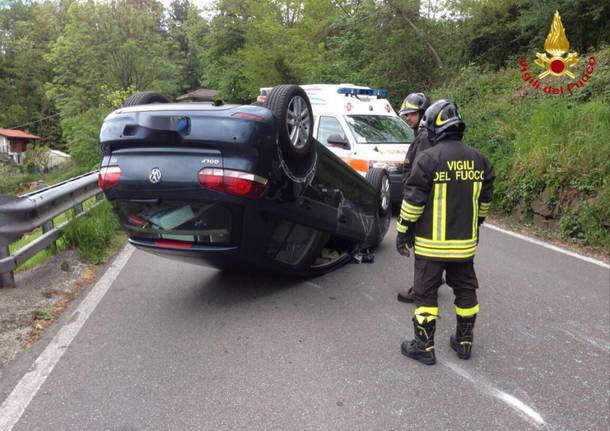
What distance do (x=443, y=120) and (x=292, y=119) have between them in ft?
4.28

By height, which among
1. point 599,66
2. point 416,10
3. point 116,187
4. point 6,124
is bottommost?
point 6,124

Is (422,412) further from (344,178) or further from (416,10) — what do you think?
(416,10)

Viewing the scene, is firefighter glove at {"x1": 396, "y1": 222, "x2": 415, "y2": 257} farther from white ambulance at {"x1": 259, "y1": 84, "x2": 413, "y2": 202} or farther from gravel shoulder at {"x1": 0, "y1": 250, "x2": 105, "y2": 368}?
white ambulance at {"x1": 259, "y1": 84, "x2": 413, "y2": 202}

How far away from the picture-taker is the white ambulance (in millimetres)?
8391

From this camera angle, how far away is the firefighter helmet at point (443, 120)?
11.6 feet

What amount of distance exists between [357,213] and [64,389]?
11.0 feet

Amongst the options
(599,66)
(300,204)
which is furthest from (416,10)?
(300,204)

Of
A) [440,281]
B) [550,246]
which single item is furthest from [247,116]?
[550,246]

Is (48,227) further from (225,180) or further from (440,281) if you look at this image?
(440,281)

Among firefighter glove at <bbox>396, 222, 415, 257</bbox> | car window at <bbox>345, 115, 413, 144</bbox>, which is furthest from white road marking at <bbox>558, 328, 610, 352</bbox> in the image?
car window at <bbox>345, 115, 413, 144</bbox>

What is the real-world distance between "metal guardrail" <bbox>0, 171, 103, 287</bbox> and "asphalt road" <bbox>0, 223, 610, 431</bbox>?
2.76ft

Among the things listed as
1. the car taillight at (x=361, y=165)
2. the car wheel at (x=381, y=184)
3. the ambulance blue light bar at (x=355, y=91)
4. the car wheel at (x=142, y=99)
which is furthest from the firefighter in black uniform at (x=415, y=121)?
the ambulance blue light bar at (x=355, y=91)

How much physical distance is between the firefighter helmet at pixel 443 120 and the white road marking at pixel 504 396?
1623mm

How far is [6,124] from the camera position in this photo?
184 ft
